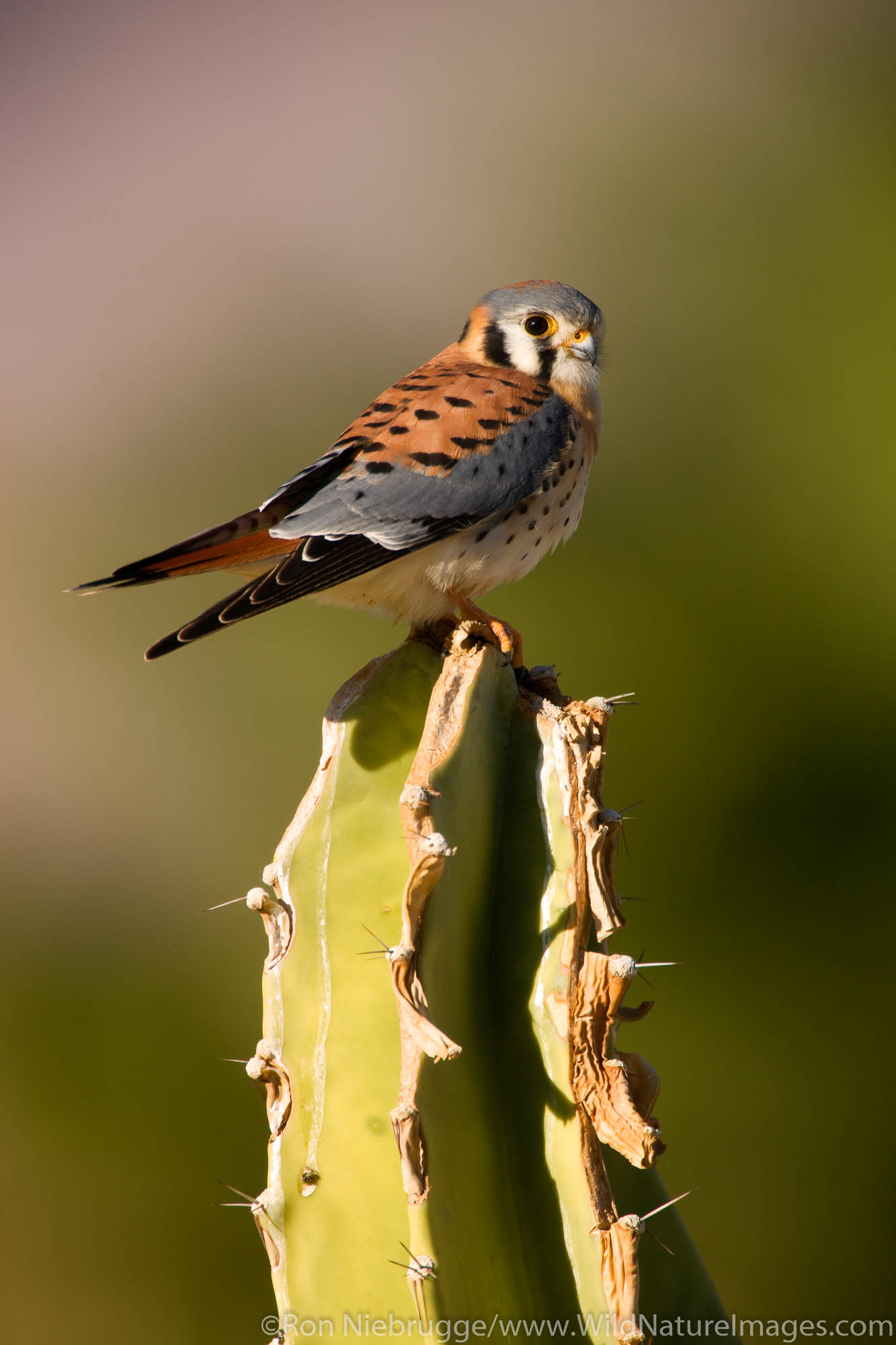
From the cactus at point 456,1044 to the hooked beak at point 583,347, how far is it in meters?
1.13

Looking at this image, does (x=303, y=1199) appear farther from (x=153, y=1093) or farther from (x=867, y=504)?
(x=867, y=504)

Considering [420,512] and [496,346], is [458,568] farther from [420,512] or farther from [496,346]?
[496,346]

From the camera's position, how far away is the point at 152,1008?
3.12 meters

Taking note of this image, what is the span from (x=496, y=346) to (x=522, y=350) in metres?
0.06

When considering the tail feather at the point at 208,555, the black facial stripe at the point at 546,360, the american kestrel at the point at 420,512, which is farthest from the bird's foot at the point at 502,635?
the black facial stripe at the point at 546,360

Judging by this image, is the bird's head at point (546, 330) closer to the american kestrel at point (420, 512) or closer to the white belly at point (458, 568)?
the american kestrel at point (420, 512)

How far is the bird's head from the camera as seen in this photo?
82.7 inches

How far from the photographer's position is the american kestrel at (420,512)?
158 centimetres

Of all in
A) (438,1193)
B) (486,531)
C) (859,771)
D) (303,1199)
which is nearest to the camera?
(438,1193)

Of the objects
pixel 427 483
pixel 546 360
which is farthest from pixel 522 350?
pixel 427 483

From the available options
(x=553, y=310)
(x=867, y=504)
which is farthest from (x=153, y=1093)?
(x=867, y=504)

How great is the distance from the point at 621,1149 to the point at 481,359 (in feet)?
5.40

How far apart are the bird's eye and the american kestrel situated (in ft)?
0.47

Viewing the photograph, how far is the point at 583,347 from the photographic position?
6.93 feet
